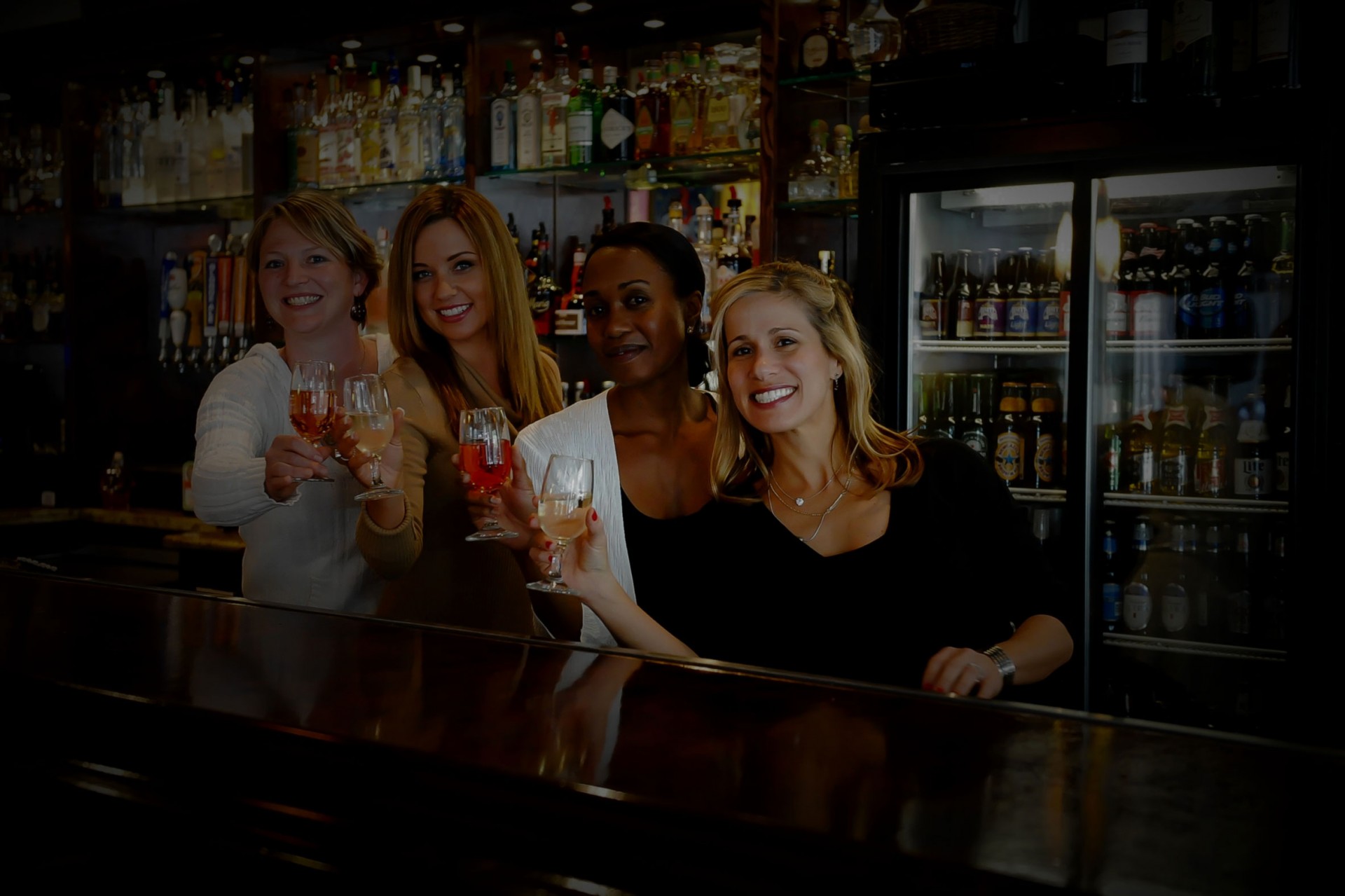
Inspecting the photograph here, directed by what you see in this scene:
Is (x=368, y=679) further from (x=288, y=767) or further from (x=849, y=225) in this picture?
(x=849, y=225)

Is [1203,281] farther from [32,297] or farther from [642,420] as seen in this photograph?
[32,297]

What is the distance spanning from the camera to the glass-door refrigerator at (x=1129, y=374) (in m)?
3.08

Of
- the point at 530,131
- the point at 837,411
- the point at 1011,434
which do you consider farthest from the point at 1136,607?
the point at 530,131

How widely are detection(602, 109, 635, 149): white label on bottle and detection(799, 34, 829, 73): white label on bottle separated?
0.65 meters

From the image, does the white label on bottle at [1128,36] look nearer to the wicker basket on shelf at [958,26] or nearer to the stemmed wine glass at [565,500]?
the wicker basket on shelf at [958,26]

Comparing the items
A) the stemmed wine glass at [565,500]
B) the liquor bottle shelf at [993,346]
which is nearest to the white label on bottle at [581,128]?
the liquor bottle shelf at [993,346]

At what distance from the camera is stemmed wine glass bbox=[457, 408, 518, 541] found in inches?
77.7

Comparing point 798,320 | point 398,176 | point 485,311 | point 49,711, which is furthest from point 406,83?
point 49,711

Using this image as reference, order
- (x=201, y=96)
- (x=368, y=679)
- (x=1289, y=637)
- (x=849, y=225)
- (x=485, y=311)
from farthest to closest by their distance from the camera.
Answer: (x=201, y=96) < (x=849, y=225) < (x=1289, y=637) < (x=485, y=311) < (x=368, y=679)

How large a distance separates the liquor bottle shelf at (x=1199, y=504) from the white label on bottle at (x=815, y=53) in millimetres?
1489

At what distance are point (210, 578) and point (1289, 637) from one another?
3.46m

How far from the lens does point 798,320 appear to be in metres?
2.03

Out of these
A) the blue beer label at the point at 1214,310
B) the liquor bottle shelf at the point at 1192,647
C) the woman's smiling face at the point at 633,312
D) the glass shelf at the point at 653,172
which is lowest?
the liquor bottle shelf at the point at 1192,647

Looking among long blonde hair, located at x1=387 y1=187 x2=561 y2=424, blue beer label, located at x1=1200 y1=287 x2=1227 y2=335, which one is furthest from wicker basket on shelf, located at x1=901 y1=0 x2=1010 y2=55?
long blonde hair, located at x1=387 y1=187 x2=561 y2=424
